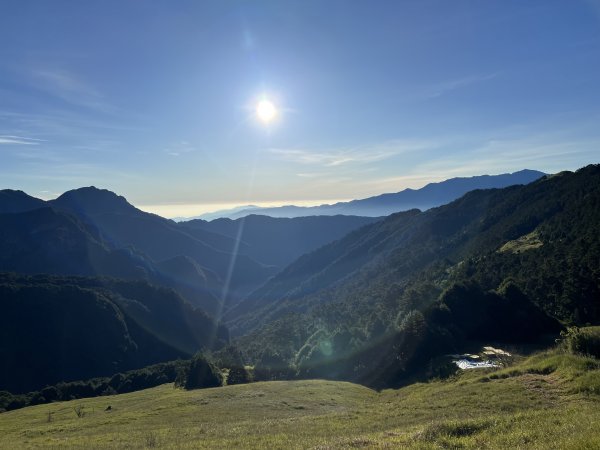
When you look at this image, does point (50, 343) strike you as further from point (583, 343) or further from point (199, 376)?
point (583, 343)

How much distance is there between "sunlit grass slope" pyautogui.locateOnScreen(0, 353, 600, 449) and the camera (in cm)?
1711

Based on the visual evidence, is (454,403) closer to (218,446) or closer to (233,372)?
(218,446)

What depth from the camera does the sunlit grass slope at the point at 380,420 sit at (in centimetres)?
1711

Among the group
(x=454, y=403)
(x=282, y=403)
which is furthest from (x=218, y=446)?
(x=282, y=403)

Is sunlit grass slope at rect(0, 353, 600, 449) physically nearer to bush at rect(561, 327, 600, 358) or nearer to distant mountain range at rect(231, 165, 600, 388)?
bush at rect(561, 327, 600, 358)

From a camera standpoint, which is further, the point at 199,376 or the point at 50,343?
the point at 50,343

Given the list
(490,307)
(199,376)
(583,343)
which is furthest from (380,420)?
(199,376)

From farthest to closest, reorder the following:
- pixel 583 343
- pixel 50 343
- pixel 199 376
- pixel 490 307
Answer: pixel 50 343
pixel 199 376
pixel 490 307
pixel 583 343

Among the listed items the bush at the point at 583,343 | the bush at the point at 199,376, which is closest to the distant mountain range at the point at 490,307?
the bush at the point at 199,376

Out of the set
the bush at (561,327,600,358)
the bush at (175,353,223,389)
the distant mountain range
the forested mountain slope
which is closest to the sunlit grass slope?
the bush at (561,327,600,358)

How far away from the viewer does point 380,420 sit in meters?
30.5

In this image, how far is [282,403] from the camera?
49125 millimetres

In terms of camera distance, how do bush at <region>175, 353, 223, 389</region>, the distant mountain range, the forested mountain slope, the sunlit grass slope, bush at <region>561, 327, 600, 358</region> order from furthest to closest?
1. the forested mountain slope
2. bush at <region>175, 353, 223, 389</region>
3. the distant mountain range
4. bush at <region>561, 327, 600, 358</region>
5. the sunlit grass slope

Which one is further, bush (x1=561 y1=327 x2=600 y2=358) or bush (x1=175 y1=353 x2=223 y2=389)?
bush (x1=175 y1=353 x2=223 y2=389)
